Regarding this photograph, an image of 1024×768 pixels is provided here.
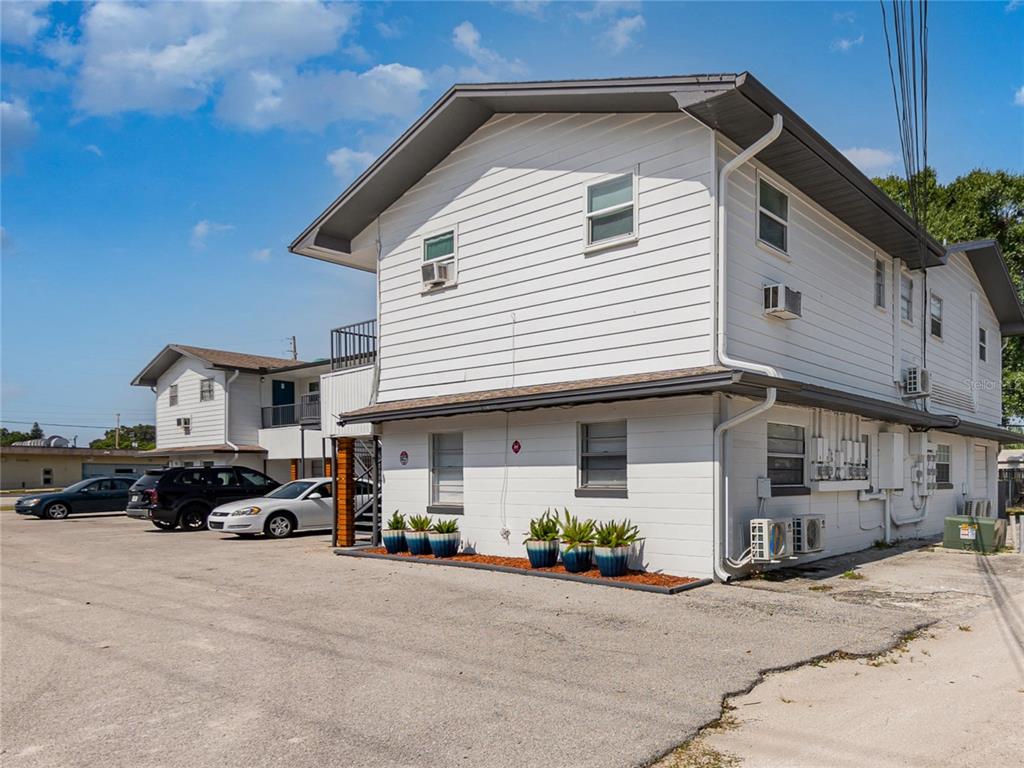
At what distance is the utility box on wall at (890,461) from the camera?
14.9m

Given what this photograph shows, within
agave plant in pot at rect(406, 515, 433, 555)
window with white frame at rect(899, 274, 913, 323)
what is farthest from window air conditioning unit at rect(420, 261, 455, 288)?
window with white frame at rect(899, 274, 913, 323)

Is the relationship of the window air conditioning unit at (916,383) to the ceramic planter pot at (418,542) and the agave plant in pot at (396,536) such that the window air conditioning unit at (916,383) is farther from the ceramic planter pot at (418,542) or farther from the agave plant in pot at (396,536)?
the agave plant in pot at (396,536)

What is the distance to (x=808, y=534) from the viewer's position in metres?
11.3

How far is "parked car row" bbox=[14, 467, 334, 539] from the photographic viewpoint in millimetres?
18141

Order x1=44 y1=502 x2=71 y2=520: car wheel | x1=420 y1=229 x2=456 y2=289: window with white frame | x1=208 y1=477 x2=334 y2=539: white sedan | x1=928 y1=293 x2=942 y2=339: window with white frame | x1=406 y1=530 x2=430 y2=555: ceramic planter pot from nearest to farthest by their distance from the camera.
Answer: x1=406 y1=530 x2=430 y2=555: ceramic planter pot, x1=420 y1=229 x2=456 y2=289: window with white frame, x1=928 y1=293 x2=942 y2=339: window with white frame, x1=208 y1=477 x2=334 y2=539: white sedan, x1=44 y1=502 x2=71 y2=520: car wheel

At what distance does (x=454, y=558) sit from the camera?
13.0 metres

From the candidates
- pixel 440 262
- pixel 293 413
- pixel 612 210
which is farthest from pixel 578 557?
pixel 293 413

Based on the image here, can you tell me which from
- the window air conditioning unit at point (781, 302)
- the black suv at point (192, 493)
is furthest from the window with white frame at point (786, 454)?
the black suv at point (192, 493)

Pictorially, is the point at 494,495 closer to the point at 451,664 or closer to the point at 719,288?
the point at 719,288

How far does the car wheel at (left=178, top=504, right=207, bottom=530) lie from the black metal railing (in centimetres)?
562

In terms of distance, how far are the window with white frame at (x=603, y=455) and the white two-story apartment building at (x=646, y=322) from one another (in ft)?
0.12

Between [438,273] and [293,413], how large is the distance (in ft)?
61.1

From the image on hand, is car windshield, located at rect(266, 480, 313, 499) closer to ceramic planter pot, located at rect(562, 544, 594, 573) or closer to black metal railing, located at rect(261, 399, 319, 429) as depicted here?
black metal railing, located at rect(261, 399, 319, 429)

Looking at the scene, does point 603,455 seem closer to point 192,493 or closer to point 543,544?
point 543,544
